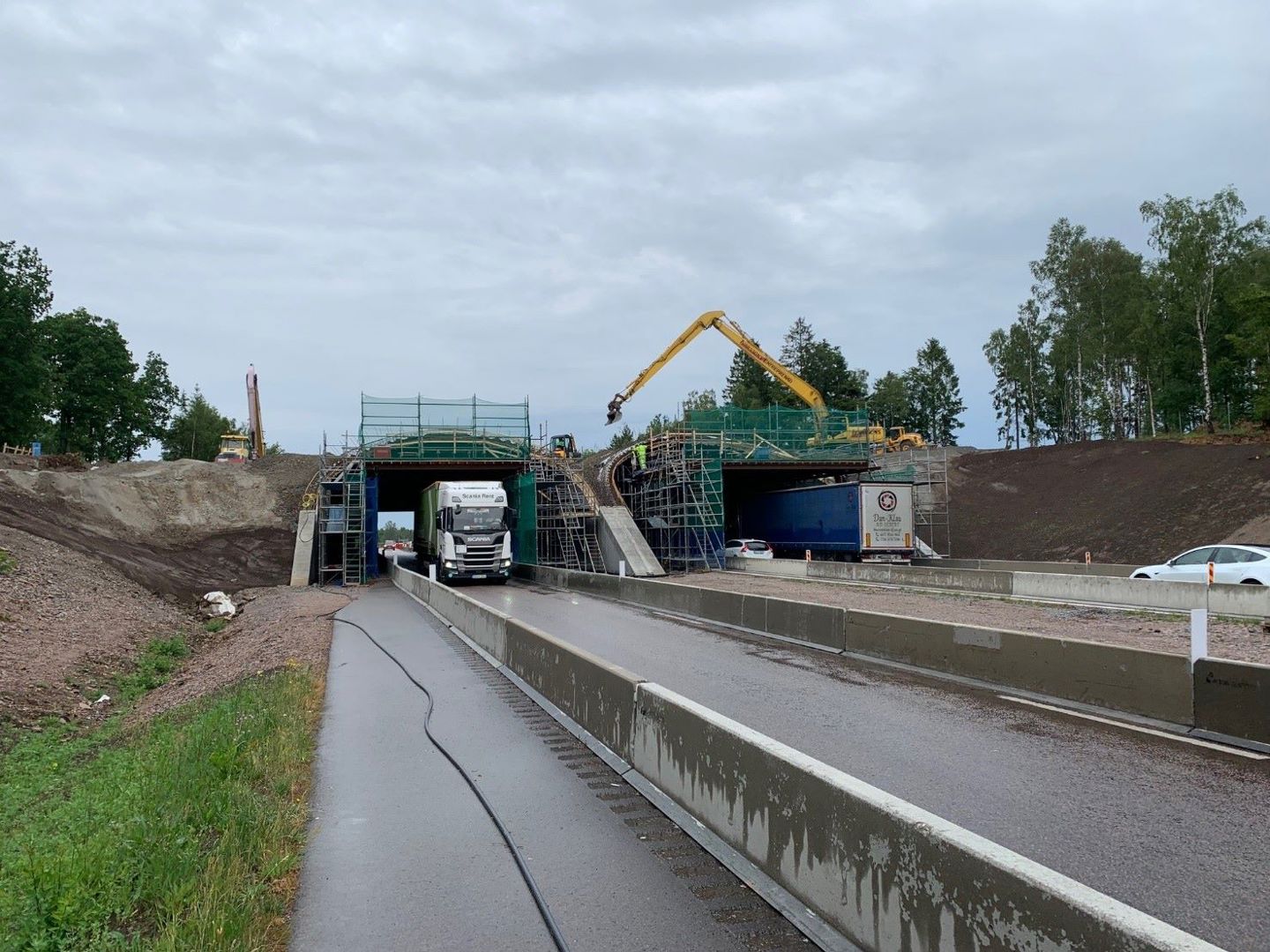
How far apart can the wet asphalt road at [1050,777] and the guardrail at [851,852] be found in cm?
163

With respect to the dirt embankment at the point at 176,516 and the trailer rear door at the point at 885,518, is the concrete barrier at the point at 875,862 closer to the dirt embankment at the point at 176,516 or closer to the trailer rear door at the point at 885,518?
the dirt embankment at the point at 176,516

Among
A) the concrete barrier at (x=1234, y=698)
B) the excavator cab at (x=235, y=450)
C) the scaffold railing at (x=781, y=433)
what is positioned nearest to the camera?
the concrete barrier at (x=1234, y=698)

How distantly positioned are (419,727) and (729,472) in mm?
38566

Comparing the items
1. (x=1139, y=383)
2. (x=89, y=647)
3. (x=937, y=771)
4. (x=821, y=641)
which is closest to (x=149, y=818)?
(x=937, y=771)

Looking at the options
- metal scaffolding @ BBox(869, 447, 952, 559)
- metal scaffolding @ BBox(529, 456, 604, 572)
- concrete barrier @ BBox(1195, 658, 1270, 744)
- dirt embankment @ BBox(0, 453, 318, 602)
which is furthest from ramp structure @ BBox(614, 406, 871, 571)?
concrete barrier @ BBox(1195, 658, 1270, 744)

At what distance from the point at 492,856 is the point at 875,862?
2.84 metres

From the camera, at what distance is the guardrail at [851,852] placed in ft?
10.6

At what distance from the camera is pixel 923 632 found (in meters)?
13.2

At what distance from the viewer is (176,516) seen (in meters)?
44.4

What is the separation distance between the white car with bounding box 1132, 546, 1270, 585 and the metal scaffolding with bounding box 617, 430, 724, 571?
2190cm

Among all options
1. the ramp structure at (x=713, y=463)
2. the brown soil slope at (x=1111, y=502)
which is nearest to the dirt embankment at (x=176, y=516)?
the ramp structure at (x=713, y=463)

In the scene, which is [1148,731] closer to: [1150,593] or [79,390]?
[1150,593]

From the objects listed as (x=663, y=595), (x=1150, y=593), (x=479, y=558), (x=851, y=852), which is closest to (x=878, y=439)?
(x=479, y=558)

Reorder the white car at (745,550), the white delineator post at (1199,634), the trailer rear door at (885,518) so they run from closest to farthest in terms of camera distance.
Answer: the white delineator post at (1199,634), the trailer rear door at (885,518), the white car at (745,550)
